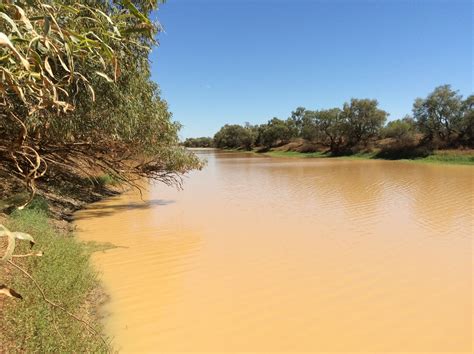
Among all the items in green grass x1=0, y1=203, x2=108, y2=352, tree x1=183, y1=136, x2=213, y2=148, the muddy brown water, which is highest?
tree x1=183, y1=136, x2=213, y2=148

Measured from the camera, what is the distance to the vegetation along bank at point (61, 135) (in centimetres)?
A: 197

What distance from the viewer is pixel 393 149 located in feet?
145

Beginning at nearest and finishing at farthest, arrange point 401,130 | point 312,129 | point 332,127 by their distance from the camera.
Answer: point 401,130 → point 332,127 → point 312,129

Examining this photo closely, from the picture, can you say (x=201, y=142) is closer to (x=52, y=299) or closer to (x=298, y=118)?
(x=298, y=118)

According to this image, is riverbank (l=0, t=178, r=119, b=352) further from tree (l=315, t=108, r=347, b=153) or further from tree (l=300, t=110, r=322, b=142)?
tree (l=300, t=110, r=322, b=142)

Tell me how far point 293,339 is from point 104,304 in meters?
2.88

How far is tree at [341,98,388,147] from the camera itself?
169ft

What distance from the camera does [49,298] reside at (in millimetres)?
4703

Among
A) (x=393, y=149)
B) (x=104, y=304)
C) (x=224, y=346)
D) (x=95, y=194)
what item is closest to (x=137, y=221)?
(x=95, y=194)

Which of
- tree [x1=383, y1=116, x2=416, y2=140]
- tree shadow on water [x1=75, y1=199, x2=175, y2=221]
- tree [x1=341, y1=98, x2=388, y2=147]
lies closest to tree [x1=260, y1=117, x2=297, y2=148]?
tree [x1=341, y1=98, x2=388, y2=147]

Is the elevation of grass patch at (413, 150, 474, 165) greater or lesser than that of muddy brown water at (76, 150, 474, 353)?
greater

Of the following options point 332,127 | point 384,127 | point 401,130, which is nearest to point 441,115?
point 401,130

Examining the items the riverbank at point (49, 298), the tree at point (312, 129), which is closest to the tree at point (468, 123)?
the tree at point (312, 129)

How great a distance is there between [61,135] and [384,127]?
50.2m
